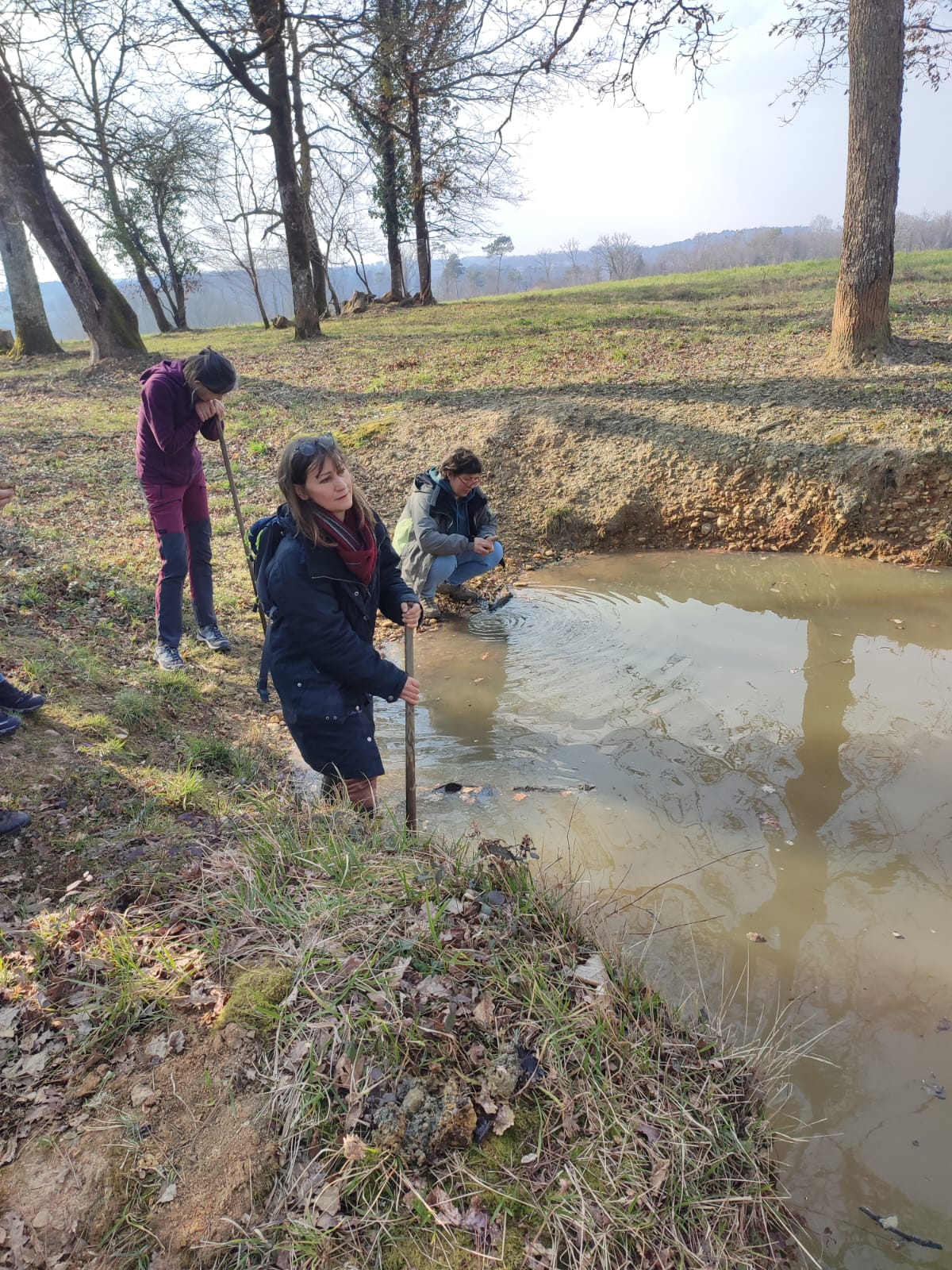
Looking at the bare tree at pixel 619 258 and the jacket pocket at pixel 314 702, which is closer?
the jacket pocket at pixel 314 702

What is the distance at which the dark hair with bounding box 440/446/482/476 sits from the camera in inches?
215

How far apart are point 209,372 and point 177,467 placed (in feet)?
2.27

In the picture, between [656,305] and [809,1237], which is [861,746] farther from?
[656,305]

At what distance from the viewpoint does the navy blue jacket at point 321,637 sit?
9.81 ft

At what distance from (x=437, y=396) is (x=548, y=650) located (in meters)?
5.91

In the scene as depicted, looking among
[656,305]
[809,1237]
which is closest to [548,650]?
[809,1237]

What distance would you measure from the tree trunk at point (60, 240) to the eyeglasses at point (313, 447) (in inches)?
506

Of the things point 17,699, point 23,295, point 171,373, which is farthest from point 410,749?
point 23,295

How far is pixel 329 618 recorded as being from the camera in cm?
304

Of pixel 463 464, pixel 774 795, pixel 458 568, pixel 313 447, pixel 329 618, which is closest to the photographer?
pixel 313 447

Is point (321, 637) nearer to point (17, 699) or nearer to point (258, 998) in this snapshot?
point (258, 998)

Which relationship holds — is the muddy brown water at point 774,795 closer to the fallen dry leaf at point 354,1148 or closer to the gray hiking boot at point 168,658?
the fallen dry leaf at point 354,1148

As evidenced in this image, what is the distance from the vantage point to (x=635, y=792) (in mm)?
4078

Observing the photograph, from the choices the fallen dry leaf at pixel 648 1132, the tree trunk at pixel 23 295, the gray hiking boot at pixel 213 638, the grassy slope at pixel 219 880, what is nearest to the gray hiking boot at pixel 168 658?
the grassy slope at pixel 219 880
